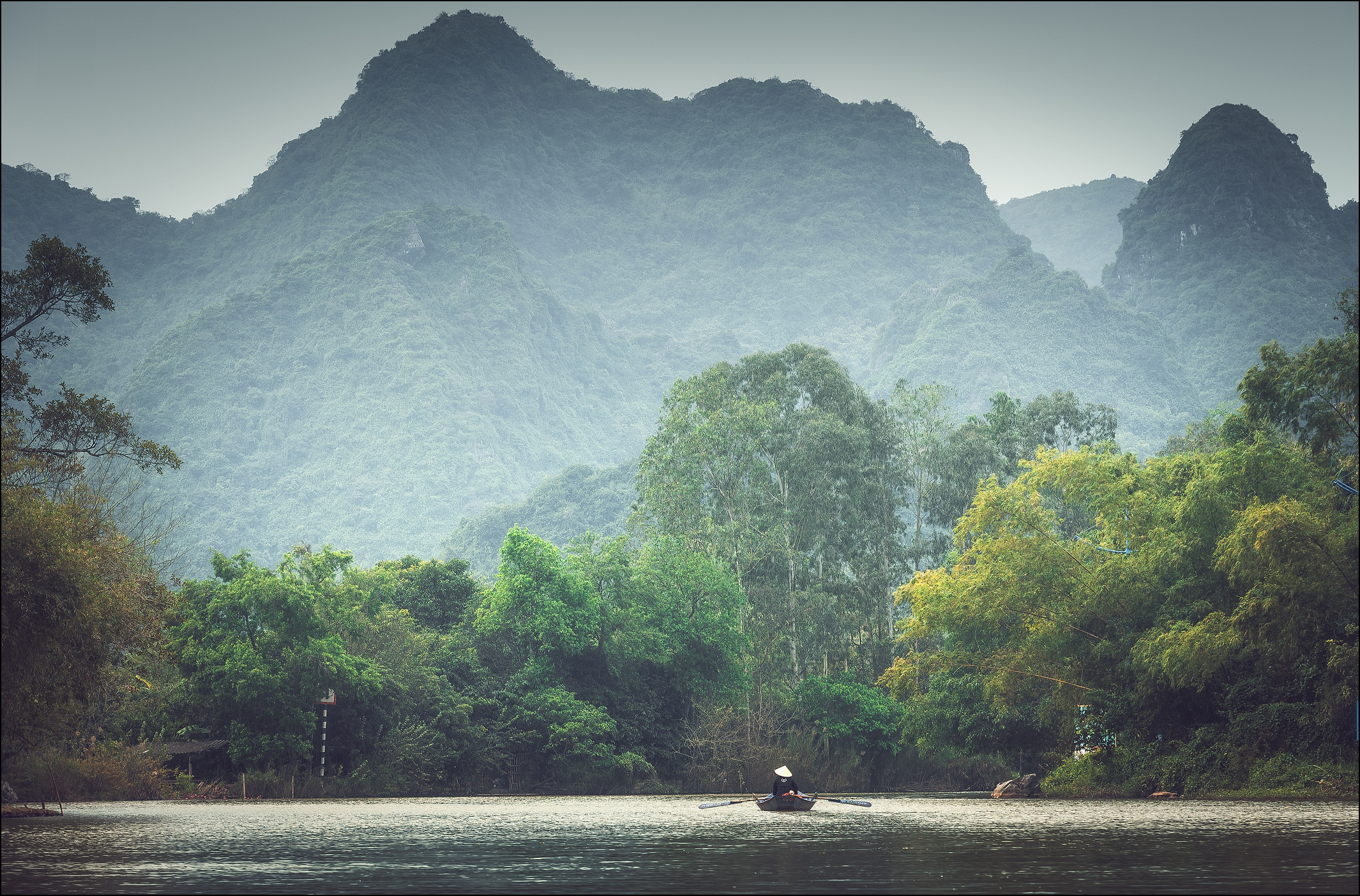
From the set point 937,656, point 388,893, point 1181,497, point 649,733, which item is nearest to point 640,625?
point 649,733

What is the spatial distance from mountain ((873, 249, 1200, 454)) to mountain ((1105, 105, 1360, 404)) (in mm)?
8956

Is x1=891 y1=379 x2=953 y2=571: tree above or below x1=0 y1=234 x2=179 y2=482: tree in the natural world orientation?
above

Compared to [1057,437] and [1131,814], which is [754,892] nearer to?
[1131,814]

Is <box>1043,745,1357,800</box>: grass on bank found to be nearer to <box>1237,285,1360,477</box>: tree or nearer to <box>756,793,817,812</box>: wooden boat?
<box>1237,285,1360,477</box>: tree

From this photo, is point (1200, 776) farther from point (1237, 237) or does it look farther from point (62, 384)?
point (1237, 237)

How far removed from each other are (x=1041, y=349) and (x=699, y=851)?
169811 millimetres

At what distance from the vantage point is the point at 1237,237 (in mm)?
190375

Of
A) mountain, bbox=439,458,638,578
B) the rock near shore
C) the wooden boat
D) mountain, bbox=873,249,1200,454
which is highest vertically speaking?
mountain, bbox=873,249,1200,454

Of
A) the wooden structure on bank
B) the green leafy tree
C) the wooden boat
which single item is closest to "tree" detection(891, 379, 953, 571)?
the green leafy tree

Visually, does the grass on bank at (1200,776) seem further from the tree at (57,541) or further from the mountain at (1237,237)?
the mountain at (1237,237)

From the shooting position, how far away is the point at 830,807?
122 ft

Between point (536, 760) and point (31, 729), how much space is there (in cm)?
2438

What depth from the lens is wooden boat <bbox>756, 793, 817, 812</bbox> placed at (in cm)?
3297

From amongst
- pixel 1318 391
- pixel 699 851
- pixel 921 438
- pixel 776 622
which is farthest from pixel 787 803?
pixel 921 438
